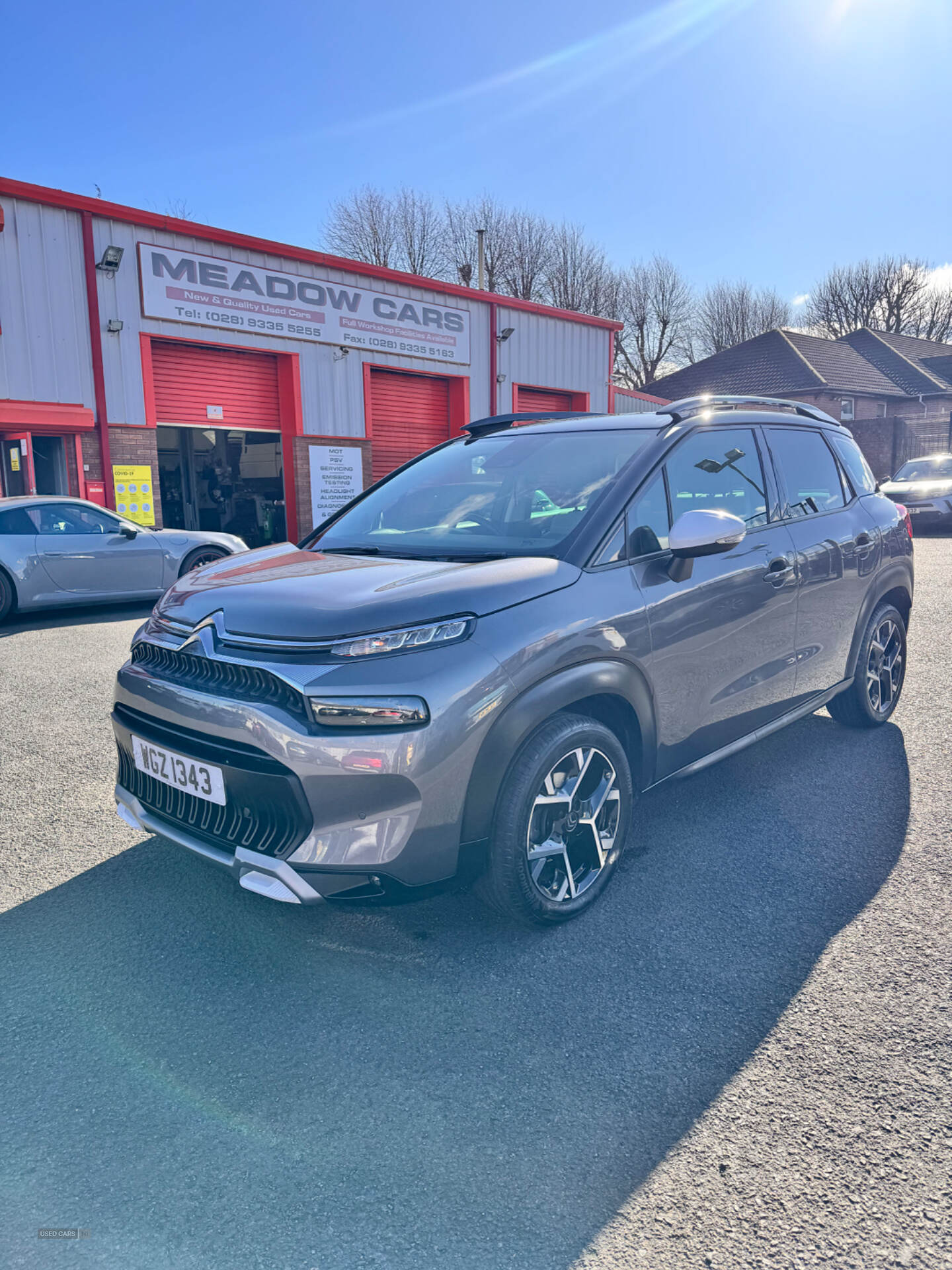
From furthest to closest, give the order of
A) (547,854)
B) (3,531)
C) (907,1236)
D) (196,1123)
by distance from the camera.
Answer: (3,531)
(547,854)
(196,1123)
(907,1236)

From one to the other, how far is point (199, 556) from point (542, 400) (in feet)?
45.1

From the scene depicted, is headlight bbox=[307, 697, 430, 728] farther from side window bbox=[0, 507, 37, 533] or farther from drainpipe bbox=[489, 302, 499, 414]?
drainpipe bbox=[489, 302, 499, 414]

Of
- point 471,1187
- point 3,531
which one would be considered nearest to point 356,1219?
point 471,1187

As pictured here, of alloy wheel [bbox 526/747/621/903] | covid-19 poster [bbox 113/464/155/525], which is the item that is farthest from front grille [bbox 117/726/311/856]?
covid-19 poster [bbox 113/464/155/525]

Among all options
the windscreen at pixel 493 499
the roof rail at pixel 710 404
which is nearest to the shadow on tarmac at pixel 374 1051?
the windscreen at pixel 493 499

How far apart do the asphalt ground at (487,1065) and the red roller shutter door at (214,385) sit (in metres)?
13.4

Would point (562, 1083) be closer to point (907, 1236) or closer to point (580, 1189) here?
point (580, 1189)

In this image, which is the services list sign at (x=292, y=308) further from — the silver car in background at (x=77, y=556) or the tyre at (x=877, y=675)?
the tyre at (x=877, y=675)

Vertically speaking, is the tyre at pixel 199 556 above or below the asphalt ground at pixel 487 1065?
above

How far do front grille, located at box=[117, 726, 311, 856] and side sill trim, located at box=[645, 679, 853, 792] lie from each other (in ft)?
4.60

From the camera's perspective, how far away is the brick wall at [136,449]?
1445 cm

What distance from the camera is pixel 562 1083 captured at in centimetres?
218

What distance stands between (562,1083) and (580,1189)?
336 millimetres

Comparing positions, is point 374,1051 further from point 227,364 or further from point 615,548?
point 227,364
